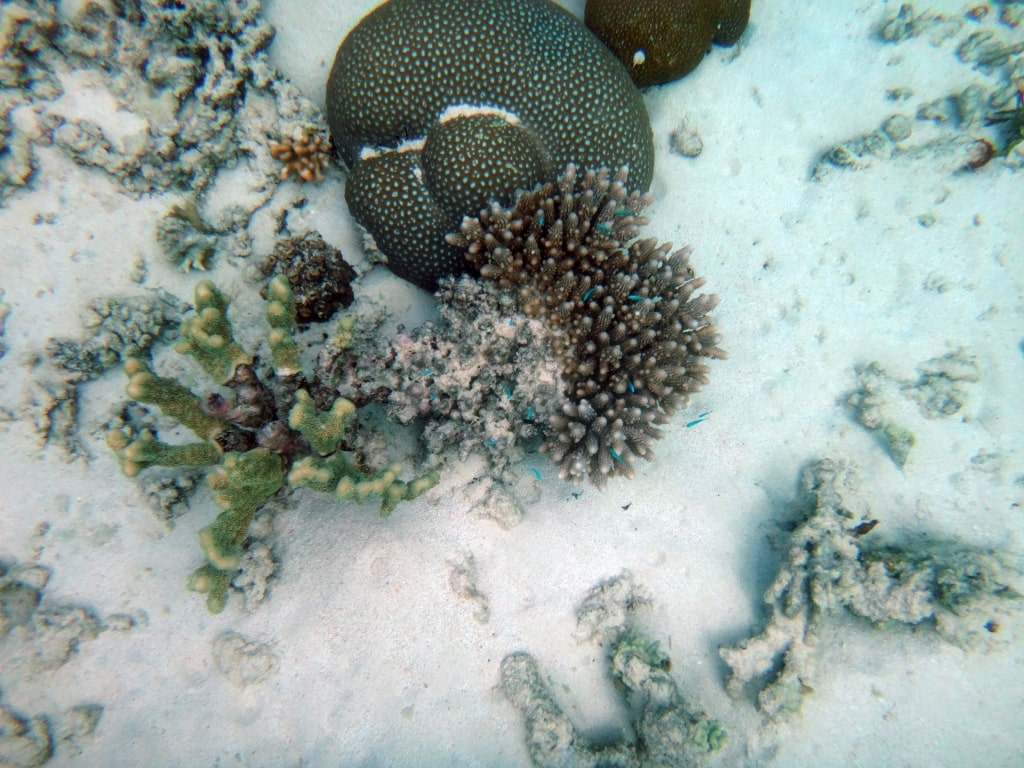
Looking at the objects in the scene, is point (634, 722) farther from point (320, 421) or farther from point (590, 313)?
point (320, 421)

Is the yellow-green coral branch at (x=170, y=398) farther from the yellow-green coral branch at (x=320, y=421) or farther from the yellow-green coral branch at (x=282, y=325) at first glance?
the yellow-green coral branch at (x=320, y=421)

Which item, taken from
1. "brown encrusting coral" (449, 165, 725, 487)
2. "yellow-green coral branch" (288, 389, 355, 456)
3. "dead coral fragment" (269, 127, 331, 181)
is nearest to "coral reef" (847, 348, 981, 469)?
"brown encrusting coral" (449, 165, 725, 487)

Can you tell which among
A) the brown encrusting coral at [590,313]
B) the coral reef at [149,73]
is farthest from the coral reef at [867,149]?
the coral reef at [149,73]

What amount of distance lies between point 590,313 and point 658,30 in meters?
3.63

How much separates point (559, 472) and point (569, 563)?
912mm

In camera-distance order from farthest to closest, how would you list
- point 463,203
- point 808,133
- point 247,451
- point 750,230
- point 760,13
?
point 760,13 → point 808,133 → point 750,230 → point 463,203 → point 247,451

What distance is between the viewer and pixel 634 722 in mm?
4258

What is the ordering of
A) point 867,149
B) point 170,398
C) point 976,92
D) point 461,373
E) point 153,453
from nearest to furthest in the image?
point 153,453 → point 170,398 → point 461,373 → point 867,149 → point 976,92

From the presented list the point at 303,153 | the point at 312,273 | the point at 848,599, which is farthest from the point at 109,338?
the point at 848,599

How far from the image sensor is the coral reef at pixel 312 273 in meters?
4.54

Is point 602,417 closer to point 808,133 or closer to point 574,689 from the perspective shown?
point 574,689

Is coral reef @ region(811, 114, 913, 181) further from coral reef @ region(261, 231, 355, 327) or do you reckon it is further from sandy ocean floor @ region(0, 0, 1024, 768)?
coral reef @ region(261, 231, 355, 327)

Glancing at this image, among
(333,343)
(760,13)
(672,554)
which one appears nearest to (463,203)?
(333,343)

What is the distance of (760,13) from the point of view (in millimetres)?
6449
